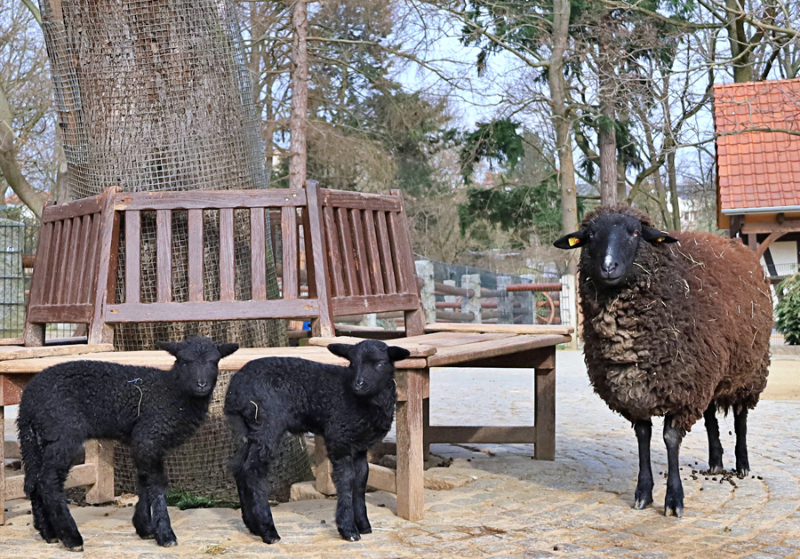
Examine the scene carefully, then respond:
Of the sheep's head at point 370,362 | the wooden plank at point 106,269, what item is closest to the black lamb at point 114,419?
the sheep's head at point 370,362

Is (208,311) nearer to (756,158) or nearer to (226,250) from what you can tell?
(226,250)

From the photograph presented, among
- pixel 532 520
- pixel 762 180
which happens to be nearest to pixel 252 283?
pixel 532 520

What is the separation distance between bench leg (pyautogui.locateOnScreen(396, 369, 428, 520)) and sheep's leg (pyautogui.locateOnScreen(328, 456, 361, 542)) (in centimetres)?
54

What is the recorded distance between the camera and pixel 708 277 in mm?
6051

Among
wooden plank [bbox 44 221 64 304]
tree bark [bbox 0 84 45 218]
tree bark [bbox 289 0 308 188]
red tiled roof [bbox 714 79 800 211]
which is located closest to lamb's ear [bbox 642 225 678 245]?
wooden plank [bbox 44 221 64 304]

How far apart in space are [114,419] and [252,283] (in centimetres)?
156

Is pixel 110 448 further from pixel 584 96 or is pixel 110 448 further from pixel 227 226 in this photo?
pixel 584 96

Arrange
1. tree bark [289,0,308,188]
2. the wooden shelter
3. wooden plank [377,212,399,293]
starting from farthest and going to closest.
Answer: the wooden shelter
tree bark [289,0,308,188]
wooden plank [377,212,399,293]

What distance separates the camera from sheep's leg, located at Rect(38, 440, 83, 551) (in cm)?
450

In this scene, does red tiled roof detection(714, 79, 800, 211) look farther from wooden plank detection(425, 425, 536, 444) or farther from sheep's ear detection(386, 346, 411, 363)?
sheep's ear detection(386, 346, 411, 363)

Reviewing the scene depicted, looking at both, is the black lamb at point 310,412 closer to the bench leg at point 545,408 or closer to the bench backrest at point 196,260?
the bench backrest at point 196,260

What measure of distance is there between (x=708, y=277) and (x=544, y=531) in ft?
7.31

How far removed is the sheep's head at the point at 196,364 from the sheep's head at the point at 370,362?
2.13 ft

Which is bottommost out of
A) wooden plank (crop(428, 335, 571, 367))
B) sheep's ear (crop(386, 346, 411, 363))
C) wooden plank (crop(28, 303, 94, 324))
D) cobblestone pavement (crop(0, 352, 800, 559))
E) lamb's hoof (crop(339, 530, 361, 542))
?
cobblestone pavement (crop(0, 352, 800, 559))
